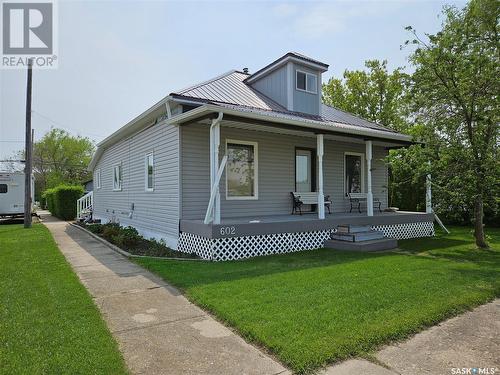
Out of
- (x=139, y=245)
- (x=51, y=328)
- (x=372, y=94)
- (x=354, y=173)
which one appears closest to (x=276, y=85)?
(x=354, y=173)

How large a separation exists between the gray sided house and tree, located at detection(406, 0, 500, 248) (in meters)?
2.13

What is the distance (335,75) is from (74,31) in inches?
763

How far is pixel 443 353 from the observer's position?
130 inches

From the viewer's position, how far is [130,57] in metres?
13.7

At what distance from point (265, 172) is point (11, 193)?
55.7ft

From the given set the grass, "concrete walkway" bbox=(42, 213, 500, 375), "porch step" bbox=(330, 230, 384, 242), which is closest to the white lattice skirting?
"porch step" bbox=(330, 230, 384, 242)

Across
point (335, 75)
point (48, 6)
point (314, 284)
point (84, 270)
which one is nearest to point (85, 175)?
point (335, 75)

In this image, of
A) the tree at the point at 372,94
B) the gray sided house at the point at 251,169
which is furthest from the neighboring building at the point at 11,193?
the tree at the point at 372,94

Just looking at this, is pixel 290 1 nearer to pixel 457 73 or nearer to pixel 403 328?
pixel 457 73

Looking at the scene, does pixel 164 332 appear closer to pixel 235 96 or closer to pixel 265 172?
pixel 265 172

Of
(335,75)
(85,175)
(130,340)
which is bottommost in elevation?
(130,340)

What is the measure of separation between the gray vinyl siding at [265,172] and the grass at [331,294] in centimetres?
219

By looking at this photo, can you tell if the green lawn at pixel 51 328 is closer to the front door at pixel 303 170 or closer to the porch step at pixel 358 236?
the porch step at pixel 358 236

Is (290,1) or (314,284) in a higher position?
(290,1)
